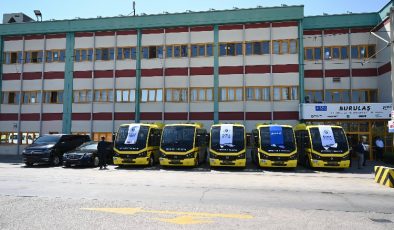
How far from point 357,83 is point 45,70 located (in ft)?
86.6

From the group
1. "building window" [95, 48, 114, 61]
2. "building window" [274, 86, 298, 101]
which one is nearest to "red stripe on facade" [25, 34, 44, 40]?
"building window" [95, 48, 114, 61]

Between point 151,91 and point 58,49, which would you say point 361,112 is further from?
point 58,49

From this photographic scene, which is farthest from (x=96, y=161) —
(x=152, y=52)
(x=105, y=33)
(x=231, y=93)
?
(x=105, y=33)

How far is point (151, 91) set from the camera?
27688 mm

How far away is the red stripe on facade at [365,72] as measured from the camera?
25.9 m

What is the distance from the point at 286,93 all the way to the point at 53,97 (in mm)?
19859

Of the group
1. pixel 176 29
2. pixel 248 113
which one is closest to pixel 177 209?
pixel 248 113

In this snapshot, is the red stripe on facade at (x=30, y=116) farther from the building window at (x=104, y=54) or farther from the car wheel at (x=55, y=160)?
the car wheel at (x=55, y=160)

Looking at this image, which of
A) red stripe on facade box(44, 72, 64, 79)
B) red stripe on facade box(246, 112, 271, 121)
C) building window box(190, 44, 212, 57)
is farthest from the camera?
red stripe on facade box(44, 72, 64, 79)

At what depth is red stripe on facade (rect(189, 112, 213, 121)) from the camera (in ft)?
87.0

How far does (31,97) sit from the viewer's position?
29.5 meters

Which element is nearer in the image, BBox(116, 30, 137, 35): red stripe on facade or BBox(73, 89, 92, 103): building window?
BBox(116, 30, 137, 35): red stripe on facade

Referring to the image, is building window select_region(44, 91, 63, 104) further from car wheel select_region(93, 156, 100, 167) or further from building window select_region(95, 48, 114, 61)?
car wheel select_region(93, 156, 100, 167)

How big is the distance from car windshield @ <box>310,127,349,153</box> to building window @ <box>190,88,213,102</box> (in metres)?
9.98
